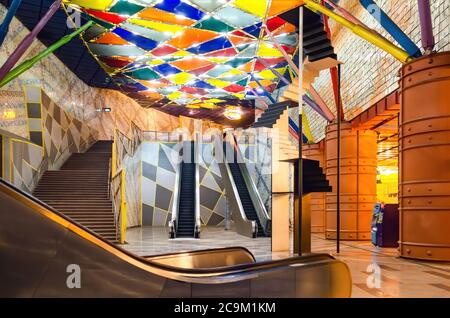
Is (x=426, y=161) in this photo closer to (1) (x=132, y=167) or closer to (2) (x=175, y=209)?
(2) (x=175, y=209)

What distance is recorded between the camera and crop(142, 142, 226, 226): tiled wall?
2052cm

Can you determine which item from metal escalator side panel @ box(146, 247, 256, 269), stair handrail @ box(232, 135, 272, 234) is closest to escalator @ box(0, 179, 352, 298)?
metal escalator side panel @ box(146, 247, 256, 269)

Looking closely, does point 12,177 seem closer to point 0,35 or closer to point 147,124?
point 0,35

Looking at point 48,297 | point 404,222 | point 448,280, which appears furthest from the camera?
point 404,222

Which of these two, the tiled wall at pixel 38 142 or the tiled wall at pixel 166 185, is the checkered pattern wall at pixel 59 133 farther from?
the tiled wall at pixel 166 185

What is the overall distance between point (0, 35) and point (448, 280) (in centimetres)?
1089

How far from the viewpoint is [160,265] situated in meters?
2.73

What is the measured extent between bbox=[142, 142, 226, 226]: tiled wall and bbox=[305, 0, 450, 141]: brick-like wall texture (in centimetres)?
707

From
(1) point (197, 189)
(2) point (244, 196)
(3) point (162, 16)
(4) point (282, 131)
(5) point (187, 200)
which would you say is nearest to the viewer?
(4) point (282, 131)

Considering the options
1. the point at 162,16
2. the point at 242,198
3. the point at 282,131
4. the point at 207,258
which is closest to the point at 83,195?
the point at 242,198

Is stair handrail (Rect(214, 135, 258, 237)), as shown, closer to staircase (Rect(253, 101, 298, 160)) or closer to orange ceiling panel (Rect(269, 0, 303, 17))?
staircase (Rect(253, 101, 298, 160))

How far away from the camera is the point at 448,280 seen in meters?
5.68

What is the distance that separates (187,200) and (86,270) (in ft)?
45.8

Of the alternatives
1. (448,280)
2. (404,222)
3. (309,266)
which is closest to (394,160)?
(404,222)
